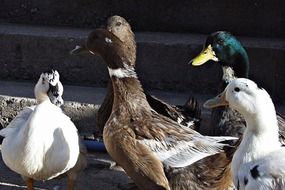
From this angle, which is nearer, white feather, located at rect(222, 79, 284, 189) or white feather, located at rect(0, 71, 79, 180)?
white feather, located at rect(222, 79, 284, 189)

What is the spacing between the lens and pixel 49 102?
4.80 meters

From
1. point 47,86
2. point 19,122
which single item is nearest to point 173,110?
point 47,86

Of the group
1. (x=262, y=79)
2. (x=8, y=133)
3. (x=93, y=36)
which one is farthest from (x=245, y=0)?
(x=8, y=133)

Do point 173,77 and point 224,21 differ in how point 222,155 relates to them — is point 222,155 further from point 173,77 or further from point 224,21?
point 224,21

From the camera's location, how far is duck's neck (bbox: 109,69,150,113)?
15.0 feet

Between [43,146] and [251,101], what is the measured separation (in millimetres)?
1478

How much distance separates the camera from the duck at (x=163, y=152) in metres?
4.23

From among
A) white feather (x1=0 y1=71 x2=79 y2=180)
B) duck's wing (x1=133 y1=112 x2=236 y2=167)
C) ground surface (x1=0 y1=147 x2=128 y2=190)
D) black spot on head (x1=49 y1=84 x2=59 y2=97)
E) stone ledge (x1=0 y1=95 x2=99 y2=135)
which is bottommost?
ground surface (x1=0 y1=147 x2=128 y2=190)

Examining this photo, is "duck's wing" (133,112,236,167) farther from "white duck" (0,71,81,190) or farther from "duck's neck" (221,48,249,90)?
"duck's neck" (221,48,249,90)

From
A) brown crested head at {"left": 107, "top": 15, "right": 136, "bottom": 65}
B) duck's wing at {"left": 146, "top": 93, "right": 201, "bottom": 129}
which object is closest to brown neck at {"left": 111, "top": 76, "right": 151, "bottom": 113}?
duck's wing at {"left": 146, "top": 93, "right": 201, "bottom": 129}

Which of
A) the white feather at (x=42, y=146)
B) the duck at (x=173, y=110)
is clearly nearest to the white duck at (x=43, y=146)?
the white feather at (x=42, y=146)

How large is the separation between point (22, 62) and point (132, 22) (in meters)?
1.17

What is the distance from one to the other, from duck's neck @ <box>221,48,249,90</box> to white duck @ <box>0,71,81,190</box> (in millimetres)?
1244

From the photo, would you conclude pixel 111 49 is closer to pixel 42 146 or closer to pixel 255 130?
pixel 42 146
